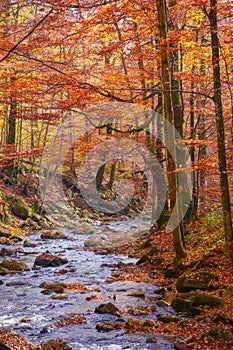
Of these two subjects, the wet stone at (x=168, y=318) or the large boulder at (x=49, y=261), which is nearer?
the wet stone at (x=168, y=318)

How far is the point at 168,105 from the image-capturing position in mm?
9227

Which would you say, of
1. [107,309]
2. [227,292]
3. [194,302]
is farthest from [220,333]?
[107,309]

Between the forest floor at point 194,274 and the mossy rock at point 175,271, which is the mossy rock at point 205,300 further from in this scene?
the mossy rock at point 175,271

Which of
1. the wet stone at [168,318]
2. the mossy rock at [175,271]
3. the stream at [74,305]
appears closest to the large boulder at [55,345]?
the stream at [74,305]

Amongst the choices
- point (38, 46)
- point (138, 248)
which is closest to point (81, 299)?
point (138, 248)

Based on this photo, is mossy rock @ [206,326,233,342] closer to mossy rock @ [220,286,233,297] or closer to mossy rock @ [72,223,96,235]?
mossy rock @ [220,286,233,297]

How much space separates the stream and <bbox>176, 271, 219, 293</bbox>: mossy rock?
0.68 m

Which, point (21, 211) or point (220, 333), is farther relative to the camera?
point (21, 211)

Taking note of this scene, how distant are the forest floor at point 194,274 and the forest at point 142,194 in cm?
3

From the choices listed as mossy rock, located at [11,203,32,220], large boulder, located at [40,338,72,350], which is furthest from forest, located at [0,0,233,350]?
mossy rock, located at [11,203,32,220]

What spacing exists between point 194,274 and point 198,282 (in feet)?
1.07

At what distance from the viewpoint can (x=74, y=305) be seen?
24.1 feet

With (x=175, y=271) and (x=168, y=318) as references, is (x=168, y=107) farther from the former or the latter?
(x=168, y=318)

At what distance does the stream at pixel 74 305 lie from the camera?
5453 mm
